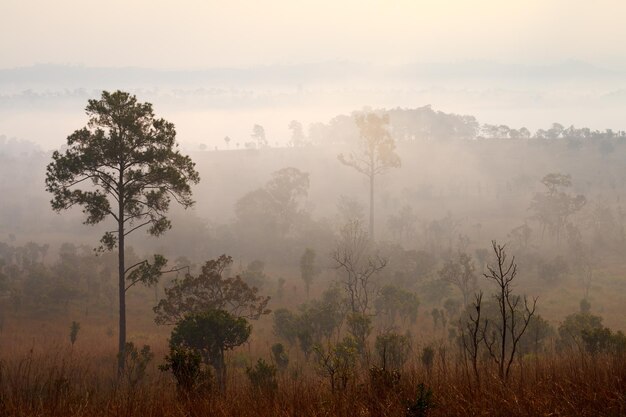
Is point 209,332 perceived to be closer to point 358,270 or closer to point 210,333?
point 210,333

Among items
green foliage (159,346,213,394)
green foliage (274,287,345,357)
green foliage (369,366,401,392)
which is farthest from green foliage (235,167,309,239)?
green foliage (369,366,401,392)

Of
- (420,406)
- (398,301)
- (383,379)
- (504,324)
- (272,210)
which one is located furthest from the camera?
(272,210)

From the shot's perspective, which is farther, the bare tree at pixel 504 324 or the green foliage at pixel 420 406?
the bare tree at pixel 504 324

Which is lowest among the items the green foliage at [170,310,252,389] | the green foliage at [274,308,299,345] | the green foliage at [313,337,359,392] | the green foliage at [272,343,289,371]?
the green foliage at [274,308,299,345]

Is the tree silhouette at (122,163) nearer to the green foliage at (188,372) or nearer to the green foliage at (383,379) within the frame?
the green foliage at (188,372)

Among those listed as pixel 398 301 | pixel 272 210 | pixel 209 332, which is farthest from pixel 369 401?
pixel 272 210

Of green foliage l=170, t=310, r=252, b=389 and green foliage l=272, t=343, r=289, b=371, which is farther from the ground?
green foliage l=170, t=310, r=252, b=389

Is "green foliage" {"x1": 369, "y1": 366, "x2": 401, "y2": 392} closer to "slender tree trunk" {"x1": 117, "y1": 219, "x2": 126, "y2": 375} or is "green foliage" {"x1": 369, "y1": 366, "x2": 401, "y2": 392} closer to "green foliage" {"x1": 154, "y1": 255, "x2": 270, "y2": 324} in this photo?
"slender tree trunk" {"x1": 117, "y1": 219, "x2": 126, "y2": 375}

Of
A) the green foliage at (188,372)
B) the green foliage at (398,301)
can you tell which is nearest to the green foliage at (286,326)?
the green foliage at (398,301)

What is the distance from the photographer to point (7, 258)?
190ft

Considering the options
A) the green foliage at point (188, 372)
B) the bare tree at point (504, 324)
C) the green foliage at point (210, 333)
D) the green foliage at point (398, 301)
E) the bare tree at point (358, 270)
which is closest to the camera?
the bare tree at point (504, 324)

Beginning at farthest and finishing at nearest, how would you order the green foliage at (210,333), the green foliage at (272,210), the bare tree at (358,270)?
1. the green foliage at (272,210)
2. the bare tree at (358,270)
3. the green foliage at (210,333)

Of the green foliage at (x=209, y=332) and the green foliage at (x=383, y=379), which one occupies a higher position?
the green foliage at (x=383, y=379)

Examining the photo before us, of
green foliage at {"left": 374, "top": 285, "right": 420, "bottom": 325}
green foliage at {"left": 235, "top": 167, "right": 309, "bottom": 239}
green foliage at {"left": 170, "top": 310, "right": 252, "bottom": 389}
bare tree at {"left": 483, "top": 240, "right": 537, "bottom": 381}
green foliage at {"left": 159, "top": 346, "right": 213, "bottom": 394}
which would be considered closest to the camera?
bare tree at {"left": 483, "top": 240, "right": 537, "bottom": 381}
